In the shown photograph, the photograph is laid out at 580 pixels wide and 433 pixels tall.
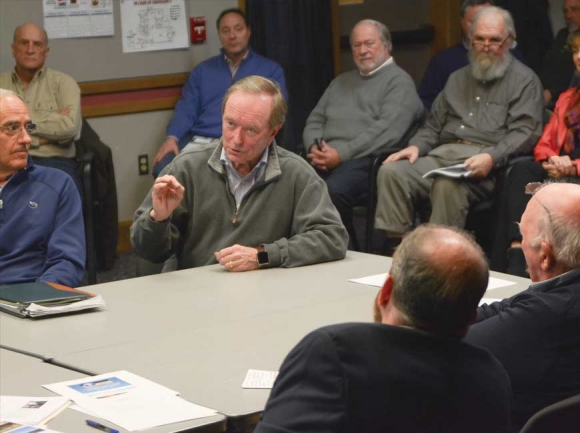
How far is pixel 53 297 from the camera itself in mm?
2754

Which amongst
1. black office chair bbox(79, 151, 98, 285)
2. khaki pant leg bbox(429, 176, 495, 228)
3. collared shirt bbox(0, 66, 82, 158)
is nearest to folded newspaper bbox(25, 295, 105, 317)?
black office chair bbox(79, 151, 98, 285)

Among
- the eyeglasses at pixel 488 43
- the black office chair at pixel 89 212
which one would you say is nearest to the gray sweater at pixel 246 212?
the black office chair at pixel 89 212

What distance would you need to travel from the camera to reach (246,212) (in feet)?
11.1

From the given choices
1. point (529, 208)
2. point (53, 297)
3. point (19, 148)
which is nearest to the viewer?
point (529, 208)

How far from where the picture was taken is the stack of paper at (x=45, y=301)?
2.71 m

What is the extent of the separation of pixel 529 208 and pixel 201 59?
4251 mm

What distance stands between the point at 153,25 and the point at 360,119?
143 cm

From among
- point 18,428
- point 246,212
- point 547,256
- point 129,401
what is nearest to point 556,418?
point 547,256

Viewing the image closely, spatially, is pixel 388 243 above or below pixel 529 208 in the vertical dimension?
below

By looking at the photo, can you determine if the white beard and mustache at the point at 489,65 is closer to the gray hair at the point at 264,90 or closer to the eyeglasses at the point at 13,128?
the gray hair at the point at 264,90

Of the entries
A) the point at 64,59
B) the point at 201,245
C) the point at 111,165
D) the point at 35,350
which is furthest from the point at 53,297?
the point at 64,59

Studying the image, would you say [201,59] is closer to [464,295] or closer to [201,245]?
[201,245]

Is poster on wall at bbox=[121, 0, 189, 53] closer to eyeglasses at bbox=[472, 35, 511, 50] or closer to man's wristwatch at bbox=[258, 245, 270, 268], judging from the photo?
eyeglasses at bbox=[472, 35, 511, 50]

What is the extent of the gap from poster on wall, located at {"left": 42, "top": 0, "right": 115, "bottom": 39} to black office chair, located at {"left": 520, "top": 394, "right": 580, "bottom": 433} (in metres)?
Answer: 4.59
